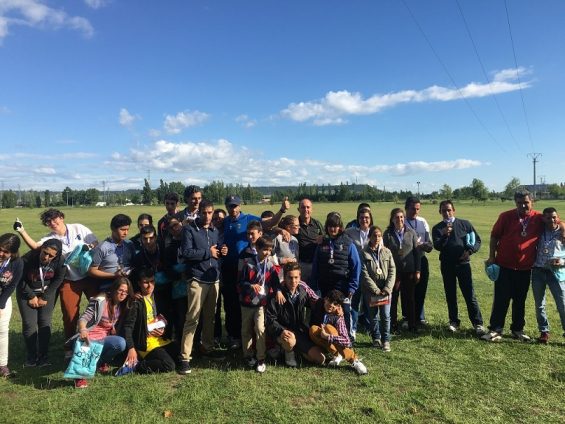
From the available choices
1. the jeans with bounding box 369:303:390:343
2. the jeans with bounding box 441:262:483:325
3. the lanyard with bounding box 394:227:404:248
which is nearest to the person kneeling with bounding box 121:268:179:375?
the jeans with bounding box 369:303:390:343

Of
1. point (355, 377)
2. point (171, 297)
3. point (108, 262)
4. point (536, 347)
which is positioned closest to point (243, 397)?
point (355, 377)

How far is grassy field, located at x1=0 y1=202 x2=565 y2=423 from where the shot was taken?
13.0 feet

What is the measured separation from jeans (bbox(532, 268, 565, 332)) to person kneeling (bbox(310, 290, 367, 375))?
319 centimetres

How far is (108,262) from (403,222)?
4.72 metres

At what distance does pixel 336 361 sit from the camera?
515 cm

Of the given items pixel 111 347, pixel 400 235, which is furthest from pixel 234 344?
pixel 400 235

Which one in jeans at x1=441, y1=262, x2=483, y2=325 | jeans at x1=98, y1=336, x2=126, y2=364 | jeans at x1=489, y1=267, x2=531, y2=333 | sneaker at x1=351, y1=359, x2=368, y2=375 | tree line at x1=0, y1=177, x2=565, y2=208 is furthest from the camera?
tree line at x1=0, y1=177, x2=565, y2=208

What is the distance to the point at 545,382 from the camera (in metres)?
4.60

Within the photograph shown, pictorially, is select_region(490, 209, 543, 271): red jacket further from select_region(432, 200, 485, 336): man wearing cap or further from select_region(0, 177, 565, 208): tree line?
select_region(0, 177, 565, 208): tree line

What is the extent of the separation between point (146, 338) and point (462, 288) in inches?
202

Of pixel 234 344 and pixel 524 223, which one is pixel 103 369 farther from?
pixel 524 223

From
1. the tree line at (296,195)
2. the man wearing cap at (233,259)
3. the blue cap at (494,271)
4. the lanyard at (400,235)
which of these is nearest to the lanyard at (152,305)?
the man wearing cap at (233,259)

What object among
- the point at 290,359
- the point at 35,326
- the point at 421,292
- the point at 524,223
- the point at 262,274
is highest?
the point at 524,223

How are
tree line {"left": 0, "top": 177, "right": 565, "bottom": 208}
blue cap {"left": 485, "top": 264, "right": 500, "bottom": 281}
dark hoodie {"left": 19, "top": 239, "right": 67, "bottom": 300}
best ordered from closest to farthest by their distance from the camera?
dark hoodie {"left": 19, "top": 239, "right": 67, "bottom": 300}
blue cap {"left": 485, "top": 264, "right": 500, "bottom": 281}
tree line {"left": 0, "top": 177, "right": 565, "bottom": 208}
